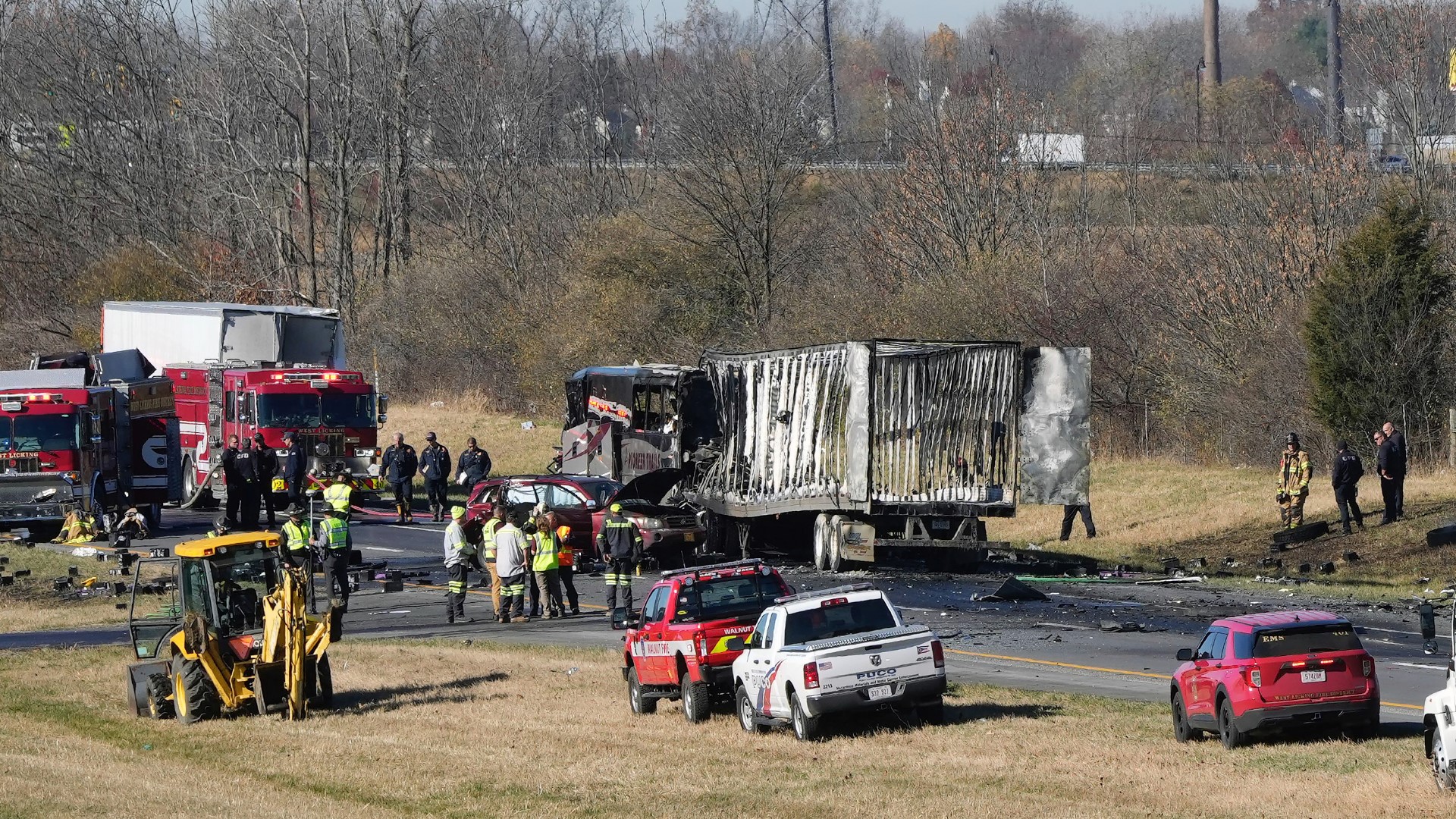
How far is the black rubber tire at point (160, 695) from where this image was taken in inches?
689

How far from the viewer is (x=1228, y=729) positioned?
1385 centimetres

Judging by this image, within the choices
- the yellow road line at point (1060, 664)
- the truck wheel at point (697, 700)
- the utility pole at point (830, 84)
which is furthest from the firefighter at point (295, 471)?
the utility pole at point (830, 84)

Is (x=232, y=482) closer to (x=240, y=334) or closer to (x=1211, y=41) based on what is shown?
(x=240, y=334)

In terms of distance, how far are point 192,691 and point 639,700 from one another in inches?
176

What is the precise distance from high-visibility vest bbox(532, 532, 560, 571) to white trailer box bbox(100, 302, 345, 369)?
1687 centimetres

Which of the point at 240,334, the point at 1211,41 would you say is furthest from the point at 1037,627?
the point at 1211,41

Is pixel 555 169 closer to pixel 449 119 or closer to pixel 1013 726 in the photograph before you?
pixel 449 119

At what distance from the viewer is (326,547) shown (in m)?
23.9

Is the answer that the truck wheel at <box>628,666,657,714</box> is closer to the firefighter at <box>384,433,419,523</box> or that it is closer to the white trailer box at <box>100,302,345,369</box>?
the firefighter at <box>384,433,419,523</box>

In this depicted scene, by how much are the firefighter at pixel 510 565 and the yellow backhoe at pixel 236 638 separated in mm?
6434

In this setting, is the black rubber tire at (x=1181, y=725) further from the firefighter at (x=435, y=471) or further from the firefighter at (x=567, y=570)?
the firefighter at (x=435, y=471)

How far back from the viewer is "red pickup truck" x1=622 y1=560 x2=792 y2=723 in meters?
16.7

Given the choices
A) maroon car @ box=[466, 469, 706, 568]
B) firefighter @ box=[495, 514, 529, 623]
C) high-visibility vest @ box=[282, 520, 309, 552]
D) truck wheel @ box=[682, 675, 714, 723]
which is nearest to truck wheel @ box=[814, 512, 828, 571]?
maroon car @ box=[466, 469, 706, 568]

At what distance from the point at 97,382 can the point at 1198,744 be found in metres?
31.0
